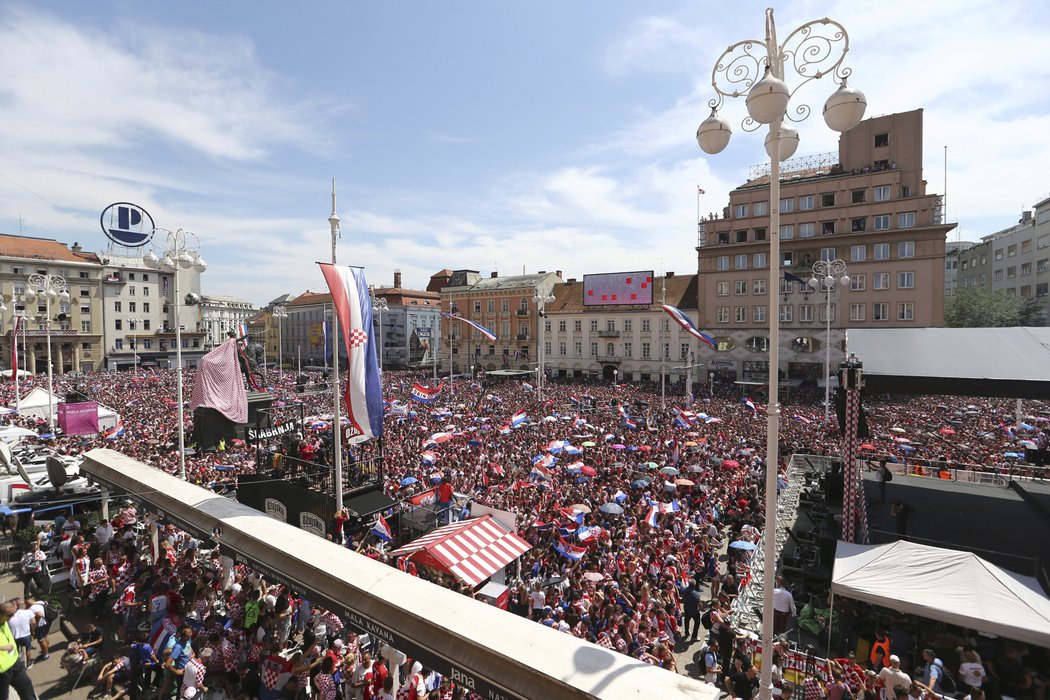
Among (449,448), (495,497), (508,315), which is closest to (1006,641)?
(495,497)

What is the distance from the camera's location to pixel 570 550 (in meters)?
11.6

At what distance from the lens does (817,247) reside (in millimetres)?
45938

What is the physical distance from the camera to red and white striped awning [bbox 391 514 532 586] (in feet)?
30.6

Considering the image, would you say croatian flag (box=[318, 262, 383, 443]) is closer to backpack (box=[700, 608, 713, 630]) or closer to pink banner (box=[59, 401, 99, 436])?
backpack (box=[700, 608, 713, 630])

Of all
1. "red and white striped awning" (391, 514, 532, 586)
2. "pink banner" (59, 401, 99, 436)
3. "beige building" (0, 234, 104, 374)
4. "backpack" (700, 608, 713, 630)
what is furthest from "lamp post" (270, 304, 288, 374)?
"backpack" (700, 608, 713, 630)

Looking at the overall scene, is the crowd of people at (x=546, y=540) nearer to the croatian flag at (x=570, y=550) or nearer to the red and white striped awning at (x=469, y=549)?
the croatian flag at (x=570, y=550)

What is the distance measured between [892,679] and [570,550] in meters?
6.27

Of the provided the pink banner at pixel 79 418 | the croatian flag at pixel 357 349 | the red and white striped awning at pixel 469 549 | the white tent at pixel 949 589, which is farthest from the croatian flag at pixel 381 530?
the pink banner at pixel 79 418

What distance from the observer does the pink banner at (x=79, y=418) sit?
2162 centimetres

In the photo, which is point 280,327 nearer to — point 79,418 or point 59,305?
point 59,305

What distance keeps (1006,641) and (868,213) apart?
4433cm

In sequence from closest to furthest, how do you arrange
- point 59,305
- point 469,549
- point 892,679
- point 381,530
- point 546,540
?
1. point 892,679
2. point 469,549
3. point 381,530
4. point 546,540
5. point 59,305

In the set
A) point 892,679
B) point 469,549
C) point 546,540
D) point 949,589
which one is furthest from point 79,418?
point 949,589

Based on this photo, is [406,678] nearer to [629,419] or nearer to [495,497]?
[495,497]
